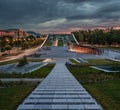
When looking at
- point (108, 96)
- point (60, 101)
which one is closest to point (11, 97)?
point (60, 101)

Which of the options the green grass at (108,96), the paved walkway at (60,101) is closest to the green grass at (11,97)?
the paved walkway at (60,101)

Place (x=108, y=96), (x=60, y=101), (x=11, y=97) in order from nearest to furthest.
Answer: (x=60, y=101), (x=11, y=97), (x=108, y=96)

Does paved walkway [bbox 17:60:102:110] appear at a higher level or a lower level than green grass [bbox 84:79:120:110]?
higher

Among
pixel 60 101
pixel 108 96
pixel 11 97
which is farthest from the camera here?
pixel 108 96

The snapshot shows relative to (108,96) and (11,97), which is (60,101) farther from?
(108,96)

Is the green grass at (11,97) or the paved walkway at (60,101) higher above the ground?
the paved walkway at (60,101)

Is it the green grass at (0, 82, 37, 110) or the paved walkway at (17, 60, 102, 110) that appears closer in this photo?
the paved walkway at (17, 60, 102, 110)

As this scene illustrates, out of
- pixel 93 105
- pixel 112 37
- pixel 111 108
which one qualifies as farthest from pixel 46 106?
pixel 112 37

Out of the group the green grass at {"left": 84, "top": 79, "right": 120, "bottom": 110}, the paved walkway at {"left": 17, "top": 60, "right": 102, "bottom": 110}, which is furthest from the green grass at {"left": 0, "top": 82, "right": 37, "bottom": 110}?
the green grass at {"left": 84, "top": 79, "right": 120, "bottom": 110}

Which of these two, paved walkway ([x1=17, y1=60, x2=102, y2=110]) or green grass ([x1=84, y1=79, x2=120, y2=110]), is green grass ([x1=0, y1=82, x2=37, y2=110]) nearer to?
paved walkway ([x1=17, y1=60, x2=102, y2=110])

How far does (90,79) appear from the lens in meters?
26.5

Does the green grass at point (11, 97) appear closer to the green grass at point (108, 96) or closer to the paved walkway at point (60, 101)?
the paved walkway at point (60, 101)

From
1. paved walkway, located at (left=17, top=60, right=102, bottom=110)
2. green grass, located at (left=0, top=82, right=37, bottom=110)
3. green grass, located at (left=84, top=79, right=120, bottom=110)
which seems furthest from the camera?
green grass, located at (left=84, top=79, right=120, bottom=110)

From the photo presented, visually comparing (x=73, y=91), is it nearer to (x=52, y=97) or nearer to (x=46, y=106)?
(x=52, y=97)
